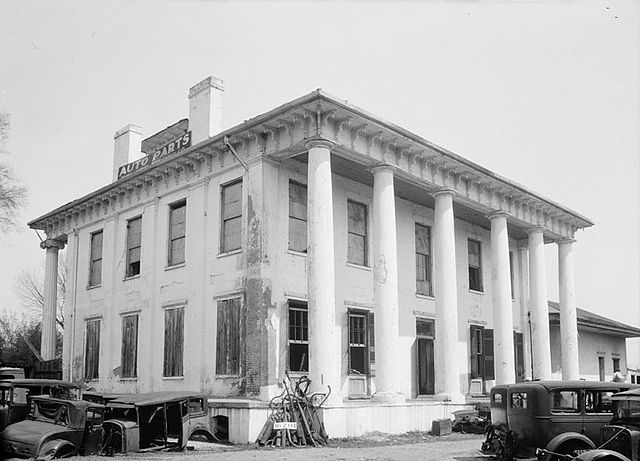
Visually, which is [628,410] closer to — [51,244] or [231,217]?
[231,217]

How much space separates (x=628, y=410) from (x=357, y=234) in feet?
43.3

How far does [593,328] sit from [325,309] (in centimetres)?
2068

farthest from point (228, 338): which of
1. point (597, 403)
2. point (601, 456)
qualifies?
point (601, 456)

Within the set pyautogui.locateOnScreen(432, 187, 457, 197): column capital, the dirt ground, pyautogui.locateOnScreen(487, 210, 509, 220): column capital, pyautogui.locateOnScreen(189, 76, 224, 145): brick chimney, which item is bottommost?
the dirt ground

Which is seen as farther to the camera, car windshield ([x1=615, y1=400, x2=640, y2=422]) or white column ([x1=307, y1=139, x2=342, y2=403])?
white column ([x1=307, y1=139, x2=342, y2=403])

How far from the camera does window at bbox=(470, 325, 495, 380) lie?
27875mm

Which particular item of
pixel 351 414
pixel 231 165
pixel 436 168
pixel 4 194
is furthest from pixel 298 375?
pixel 4 194

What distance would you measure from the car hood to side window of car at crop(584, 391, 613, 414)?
31.4 feet

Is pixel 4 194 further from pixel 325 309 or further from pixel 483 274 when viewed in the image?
pixel 483 274

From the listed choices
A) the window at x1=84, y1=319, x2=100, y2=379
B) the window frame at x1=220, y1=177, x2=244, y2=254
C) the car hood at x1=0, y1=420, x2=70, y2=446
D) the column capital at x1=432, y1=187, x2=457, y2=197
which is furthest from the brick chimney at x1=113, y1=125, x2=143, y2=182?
the car hood at x1=0, y1=420, x2=70, y2=446

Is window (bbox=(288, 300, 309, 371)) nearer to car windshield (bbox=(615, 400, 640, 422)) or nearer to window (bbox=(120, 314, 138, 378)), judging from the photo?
window (bbox=(120, 314, 138, 378))

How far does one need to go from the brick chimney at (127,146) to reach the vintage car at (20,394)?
16138 millimetres

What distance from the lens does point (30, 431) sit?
1380 cm

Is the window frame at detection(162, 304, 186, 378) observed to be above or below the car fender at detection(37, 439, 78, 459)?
above
